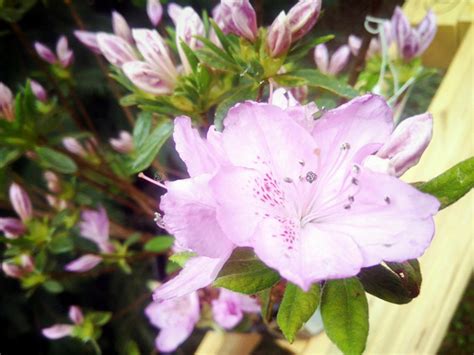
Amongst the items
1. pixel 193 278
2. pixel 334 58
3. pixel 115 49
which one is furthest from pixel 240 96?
pixel 334 58

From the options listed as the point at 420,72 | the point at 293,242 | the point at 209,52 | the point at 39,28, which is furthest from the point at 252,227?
the point at 39,28

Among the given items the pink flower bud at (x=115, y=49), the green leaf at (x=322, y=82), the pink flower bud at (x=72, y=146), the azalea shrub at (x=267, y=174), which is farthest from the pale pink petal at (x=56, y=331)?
the green leaf at (x=322, y=82)

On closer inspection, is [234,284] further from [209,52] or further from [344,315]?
[209,52]

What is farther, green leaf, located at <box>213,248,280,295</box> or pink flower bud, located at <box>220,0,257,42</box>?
pink flower bud, located at <box>220,0,257,42</box>

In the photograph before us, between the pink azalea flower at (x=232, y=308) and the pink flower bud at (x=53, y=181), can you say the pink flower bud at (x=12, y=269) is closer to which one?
the pink flower bud at (x=53, y=181)

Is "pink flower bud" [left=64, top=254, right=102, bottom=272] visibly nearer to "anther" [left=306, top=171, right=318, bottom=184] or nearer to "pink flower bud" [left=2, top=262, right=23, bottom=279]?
"pink flower bud" [left=2, top=262, right=23, bottom=279]

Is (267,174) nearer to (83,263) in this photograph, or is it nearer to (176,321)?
(176,321)

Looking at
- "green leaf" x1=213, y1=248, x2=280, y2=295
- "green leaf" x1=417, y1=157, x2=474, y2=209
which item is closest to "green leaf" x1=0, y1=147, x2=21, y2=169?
"green leaf" x1=213, y1=248, x2=280, y2=295
